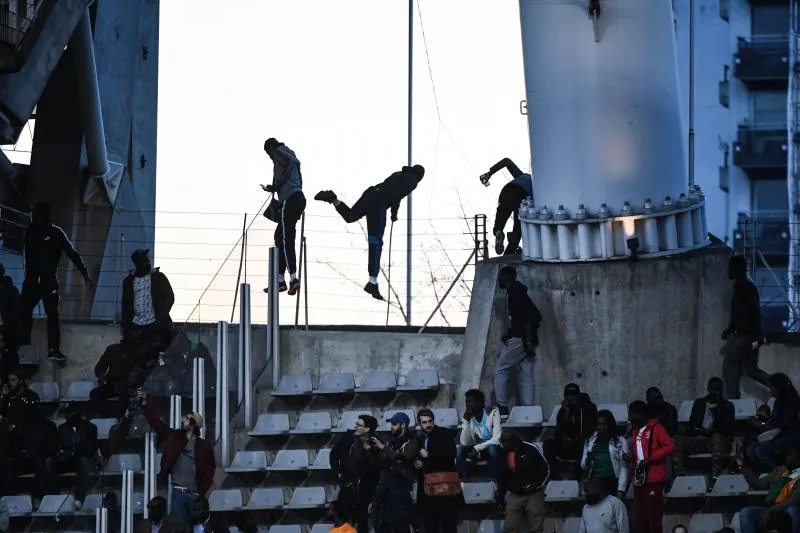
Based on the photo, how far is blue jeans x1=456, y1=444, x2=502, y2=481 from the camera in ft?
64.4

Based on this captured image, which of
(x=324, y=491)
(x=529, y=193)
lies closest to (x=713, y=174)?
(x=529, y=193)

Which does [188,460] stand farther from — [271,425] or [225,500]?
[271,425]

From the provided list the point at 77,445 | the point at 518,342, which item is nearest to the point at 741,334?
the point at 518,342

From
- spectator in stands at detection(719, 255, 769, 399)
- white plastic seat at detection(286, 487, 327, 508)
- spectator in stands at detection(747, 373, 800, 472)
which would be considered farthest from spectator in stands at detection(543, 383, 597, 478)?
white plastic seat at detection(286, 487, 327, 508)

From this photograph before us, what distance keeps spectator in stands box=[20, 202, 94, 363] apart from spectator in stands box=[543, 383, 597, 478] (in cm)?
670

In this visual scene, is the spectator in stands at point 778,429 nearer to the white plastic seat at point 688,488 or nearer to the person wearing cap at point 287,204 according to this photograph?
the white plastic seat at point 688,488

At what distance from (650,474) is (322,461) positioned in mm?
4143

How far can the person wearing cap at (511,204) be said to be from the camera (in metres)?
24.0

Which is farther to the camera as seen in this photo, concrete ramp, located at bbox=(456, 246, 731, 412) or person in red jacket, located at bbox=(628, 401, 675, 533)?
concrete ramp, located at bbox=(456, 246, 731, 412)

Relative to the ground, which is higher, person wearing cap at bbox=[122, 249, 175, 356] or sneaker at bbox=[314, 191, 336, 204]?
sneaker at bbox=[314, 191, 336, 204]

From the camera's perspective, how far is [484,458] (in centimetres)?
2017

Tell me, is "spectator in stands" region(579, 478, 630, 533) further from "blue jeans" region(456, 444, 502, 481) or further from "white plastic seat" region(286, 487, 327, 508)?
"white plastic seat" region(286, 487, 327, 508)

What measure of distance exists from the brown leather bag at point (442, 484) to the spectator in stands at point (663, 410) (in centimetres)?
196

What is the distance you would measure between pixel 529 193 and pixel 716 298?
3.44 metres
